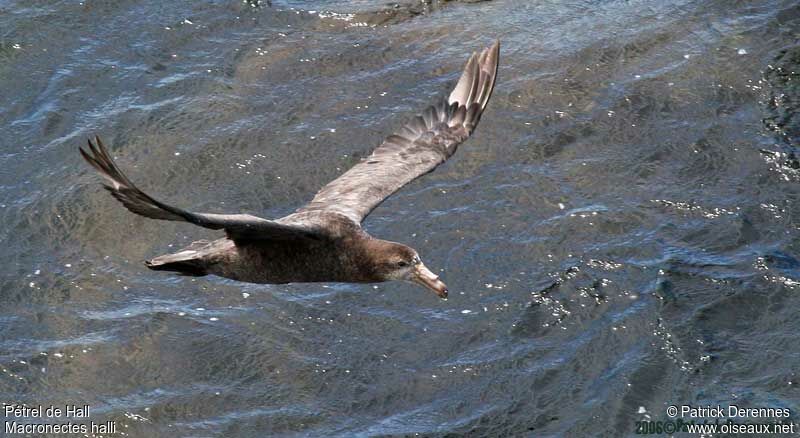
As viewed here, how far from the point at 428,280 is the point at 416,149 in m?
1.56

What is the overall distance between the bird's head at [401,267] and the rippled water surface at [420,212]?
1.25 m

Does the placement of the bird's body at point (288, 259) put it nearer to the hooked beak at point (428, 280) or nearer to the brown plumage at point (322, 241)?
the brown plumage at point (322, 241)

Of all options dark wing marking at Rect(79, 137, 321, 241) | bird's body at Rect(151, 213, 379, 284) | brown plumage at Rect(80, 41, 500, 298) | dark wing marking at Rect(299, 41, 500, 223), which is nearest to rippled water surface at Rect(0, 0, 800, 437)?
dark wing marking at Rect(299, 41, 500, 223)

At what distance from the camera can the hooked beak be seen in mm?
8141

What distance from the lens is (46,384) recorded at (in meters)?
9.16

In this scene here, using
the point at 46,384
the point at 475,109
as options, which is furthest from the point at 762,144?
the point at 46,384

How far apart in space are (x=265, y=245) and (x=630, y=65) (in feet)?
16.9

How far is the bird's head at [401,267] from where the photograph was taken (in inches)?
320

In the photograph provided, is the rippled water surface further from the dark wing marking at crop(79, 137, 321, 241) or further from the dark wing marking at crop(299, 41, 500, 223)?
the dark wing marking at crop(79, 137, 321, 241)

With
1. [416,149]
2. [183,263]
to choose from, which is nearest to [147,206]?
[183,263]

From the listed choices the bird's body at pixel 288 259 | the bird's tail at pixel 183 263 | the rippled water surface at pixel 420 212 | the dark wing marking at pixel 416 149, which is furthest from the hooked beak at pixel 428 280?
the bird's tail at pixel 183 263

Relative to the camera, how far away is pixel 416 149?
9453 millimetres

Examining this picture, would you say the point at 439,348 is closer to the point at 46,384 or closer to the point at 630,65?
the point at 46,384

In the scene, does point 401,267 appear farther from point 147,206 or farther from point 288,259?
point 147,206
